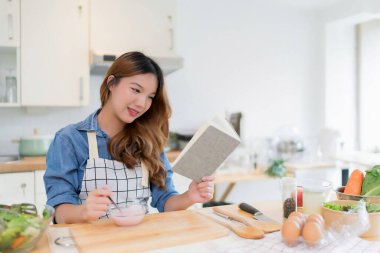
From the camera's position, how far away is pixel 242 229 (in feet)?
3.54

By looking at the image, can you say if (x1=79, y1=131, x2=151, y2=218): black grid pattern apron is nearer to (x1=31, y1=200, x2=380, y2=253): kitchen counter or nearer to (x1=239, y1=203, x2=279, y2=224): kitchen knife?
(x1=31, y1=200, x2=380, y2=253): kitchen counter

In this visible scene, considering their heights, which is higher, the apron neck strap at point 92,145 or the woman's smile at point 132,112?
the woman's smile at point 132,112

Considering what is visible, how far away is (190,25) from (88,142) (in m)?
2.19

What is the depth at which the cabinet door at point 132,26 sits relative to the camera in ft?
8.93

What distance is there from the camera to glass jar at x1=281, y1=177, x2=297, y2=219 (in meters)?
1.19

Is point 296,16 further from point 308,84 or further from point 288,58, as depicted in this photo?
point 308,84

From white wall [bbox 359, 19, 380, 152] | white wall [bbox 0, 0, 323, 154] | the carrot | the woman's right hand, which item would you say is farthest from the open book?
white wall [bbox 359, 19, 380, 152]

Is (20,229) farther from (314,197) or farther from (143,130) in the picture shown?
(314,197)

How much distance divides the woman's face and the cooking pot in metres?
1.46

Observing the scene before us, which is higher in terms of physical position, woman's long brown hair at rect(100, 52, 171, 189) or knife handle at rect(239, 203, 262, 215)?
woman's long brown hair at rect(100, 52, 171, 189)

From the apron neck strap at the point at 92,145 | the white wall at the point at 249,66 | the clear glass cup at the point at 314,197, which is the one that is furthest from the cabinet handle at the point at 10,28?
the clear glass cup at the point at 314,197

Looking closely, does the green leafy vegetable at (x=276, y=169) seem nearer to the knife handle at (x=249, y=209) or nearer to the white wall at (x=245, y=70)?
the white wall at (x=245, y=70)

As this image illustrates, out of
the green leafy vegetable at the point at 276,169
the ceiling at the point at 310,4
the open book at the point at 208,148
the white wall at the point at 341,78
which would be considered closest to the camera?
the open book at the point at 208,148

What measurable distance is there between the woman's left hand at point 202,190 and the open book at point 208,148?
4.7 inches
